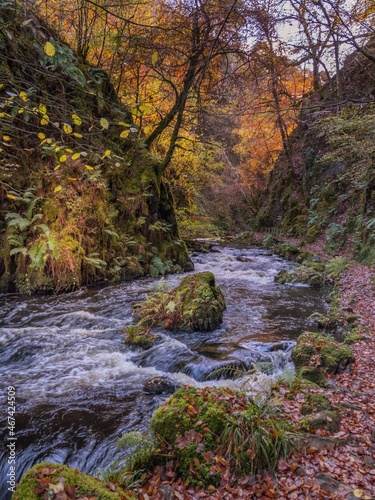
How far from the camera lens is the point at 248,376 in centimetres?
503

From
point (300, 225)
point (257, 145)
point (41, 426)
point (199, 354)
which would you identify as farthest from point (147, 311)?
point (257, 145)

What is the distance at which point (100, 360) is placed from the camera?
556 cm

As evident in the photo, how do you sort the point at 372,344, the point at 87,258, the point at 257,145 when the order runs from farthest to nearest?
the point at 257,145 < the point at 87,258 < the point at 372,344

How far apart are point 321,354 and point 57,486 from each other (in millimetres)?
4106

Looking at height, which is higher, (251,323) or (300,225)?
(300,225)

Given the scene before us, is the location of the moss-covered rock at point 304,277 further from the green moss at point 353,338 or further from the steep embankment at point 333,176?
the green moss at point 353,338

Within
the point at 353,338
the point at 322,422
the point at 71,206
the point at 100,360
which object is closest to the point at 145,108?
the point at 322,422

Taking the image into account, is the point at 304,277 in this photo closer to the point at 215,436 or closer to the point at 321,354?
the point at 321,354

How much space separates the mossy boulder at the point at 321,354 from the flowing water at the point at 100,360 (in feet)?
1.08

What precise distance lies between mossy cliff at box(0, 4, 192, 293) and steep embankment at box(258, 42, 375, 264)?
6280 mm

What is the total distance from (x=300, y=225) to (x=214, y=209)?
12.3 metres

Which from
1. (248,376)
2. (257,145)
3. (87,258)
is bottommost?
(248,376)

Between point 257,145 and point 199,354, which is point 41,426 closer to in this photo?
point 199,354

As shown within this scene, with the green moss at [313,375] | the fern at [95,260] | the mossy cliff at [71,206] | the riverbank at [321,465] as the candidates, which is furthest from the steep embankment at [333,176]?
the fern at [95,260]
